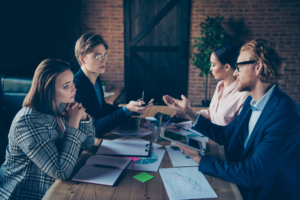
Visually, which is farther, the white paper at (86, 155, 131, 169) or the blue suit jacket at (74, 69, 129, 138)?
the blue suit jacket at (74, 69, 129, 138)

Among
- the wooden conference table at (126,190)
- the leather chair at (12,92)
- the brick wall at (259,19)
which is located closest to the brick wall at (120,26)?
the brick wall at (259,19)

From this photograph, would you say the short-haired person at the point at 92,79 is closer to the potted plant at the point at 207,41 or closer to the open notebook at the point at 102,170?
the open notebook at the point at 102,170

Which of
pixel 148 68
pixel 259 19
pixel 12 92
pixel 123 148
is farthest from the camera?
pixel 148 68

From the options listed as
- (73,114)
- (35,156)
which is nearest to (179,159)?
(73,114)

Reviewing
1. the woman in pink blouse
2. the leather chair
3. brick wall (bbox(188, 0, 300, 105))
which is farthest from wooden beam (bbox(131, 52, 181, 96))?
the woman in pink blouse

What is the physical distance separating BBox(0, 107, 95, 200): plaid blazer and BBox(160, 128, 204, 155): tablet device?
0.59 metres

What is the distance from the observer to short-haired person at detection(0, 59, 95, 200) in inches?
44.7

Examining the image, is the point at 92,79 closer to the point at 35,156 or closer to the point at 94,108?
the point at 94,108

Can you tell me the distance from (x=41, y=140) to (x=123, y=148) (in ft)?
1.73

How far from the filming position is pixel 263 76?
132 centimetres

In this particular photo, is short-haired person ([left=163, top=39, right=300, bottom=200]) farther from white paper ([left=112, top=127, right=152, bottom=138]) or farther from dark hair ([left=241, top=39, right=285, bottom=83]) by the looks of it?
white paper ([left=112, top=127, right=152, bottom=138])

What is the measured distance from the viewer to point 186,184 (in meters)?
1.13

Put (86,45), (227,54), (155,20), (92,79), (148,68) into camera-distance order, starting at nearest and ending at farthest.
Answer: (86,45)
(92,79)
(227,54)
(155,20)
(148,68)

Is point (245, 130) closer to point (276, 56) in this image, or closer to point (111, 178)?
point (276, 56)
